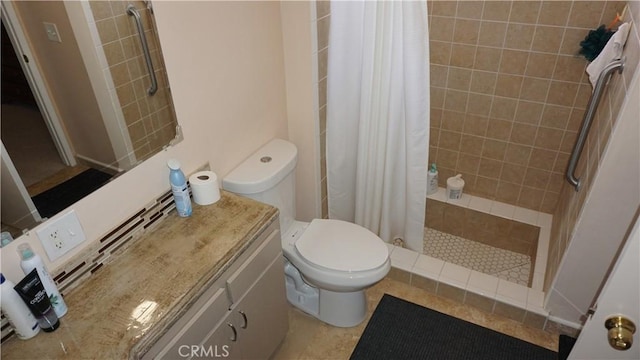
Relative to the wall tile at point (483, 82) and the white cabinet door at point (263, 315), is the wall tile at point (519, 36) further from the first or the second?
the white cabinet door at point (263, 315)

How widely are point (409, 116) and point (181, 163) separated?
1.02 m

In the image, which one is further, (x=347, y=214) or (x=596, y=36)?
(x=347, y=214)

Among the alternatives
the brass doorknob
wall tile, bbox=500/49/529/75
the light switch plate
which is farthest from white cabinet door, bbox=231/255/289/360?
wall tile, bbox=500/49/529/75

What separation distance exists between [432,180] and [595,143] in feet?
3.53

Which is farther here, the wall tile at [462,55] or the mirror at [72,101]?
the wall tile at [462,55]

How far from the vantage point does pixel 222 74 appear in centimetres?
177

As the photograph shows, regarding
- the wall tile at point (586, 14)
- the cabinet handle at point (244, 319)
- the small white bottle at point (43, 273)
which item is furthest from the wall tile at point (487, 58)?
the small white bottle at point (43, 273)

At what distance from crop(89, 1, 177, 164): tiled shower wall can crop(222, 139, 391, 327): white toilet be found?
395mm

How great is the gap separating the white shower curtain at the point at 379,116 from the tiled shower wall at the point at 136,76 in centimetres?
84

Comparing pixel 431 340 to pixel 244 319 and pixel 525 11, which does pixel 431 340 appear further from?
pixel 525 11

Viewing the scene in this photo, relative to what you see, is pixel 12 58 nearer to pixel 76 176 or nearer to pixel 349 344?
pixel 76 176

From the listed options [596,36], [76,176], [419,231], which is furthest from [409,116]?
[76,176]

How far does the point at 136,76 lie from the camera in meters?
1.47

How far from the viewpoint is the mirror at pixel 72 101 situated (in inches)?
46.1
